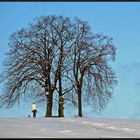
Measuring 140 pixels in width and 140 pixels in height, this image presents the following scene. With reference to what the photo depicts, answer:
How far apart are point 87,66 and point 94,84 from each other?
81.3 inches

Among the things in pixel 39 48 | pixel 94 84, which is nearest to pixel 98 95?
pixel 94 84

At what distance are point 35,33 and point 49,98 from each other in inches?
288

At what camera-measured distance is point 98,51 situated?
50969 mm

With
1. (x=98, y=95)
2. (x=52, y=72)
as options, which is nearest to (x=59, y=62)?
(x=52, y=72)

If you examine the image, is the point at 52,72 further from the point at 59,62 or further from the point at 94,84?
the point at 94,84

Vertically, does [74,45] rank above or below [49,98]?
above

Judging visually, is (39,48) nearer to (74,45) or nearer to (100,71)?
(74,45)

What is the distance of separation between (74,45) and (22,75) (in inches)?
256

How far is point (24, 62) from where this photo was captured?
49.8 metres

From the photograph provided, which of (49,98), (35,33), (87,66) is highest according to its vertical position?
(35,33)

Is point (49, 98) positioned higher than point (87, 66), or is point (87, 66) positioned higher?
point (87, 66)

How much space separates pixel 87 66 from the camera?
1955 inches

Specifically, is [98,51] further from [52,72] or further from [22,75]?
[22,75]

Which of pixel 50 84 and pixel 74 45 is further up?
pixel 74 45
